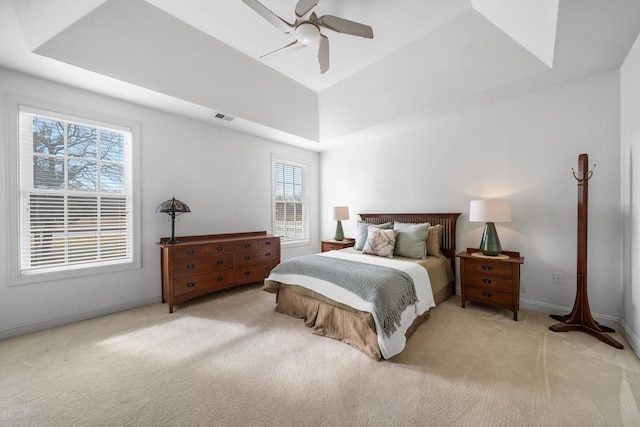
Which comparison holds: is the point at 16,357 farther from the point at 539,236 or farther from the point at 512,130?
the point at 512,130

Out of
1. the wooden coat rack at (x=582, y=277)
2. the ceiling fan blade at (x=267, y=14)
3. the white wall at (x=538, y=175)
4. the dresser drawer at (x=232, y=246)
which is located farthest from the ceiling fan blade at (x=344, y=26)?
the dresser drawer at (x=232, y=246)

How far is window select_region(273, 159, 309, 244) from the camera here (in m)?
5.01

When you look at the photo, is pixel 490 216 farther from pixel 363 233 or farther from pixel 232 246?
pixel 232 246

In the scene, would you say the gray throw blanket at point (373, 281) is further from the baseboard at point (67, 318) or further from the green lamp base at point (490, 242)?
the baseboard at point (67, 318)

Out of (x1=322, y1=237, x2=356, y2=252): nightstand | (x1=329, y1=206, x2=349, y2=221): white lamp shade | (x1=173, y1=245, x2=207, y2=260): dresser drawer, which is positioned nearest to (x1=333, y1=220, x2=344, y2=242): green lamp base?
(x1=322, y1=237, x2=356, y2=252): nightstand

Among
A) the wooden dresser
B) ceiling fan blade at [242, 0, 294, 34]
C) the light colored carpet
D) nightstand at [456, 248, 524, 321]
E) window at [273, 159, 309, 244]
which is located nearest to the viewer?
the light colored carpet

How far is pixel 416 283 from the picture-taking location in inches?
102

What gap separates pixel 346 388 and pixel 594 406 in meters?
1.53

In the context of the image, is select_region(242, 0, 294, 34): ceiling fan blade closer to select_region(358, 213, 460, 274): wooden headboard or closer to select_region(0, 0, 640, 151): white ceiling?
select_region(0, 0, 640, 151): white ceiling

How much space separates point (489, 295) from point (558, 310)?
78 centimetres

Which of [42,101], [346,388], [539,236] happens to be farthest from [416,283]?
[42,101]

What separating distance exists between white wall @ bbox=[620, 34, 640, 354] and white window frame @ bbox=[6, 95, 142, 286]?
5.24 metres

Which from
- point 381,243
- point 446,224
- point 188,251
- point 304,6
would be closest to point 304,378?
point 381,243

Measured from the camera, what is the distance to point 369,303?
2.12 meters
